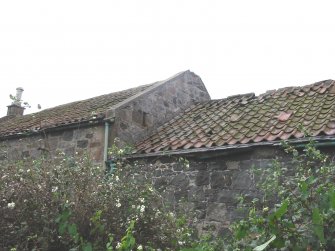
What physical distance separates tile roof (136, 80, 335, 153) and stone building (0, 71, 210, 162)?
0.50 metres

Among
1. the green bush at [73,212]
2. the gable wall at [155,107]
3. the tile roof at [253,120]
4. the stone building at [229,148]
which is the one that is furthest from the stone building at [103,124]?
the green bush at [73,212]

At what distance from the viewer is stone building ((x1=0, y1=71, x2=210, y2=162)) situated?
8.81 meters

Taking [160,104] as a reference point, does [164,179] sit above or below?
below

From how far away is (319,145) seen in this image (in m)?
6.03

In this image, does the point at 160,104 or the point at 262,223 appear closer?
the point at 262,223

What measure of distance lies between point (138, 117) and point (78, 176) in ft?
17.1

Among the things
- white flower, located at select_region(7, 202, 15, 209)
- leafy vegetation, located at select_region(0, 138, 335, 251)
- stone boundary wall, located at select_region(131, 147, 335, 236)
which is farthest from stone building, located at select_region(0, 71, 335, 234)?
white flower, located at select_region(7, 202, 15, 209)

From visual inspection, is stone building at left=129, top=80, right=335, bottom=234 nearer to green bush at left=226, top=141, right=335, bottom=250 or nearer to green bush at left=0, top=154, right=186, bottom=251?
green bush at left=0, top=154, right=186, bottom=251

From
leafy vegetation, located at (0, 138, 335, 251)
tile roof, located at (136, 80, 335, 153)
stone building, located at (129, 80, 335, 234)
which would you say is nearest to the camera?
leafy vegetation, located at (0, 138, 335, 251)

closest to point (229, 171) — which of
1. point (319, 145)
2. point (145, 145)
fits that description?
point (319, 145)

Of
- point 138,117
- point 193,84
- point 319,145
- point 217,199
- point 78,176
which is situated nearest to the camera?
point 78,176

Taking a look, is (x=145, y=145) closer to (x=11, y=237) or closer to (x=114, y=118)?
(x=114, y=118)

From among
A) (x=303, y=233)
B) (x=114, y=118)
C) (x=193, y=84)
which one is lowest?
(x=303, y=233)

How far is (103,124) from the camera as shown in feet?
29.1
